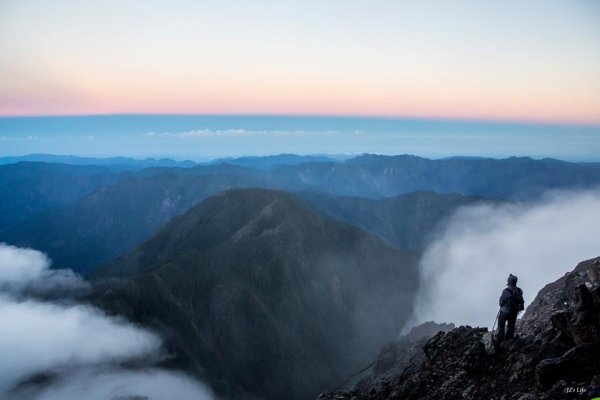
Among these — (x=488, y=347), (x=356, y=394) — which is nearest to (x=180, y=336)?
(x=356, y=394)

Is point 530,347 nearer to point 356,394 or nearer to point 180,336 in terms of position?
point 356,394

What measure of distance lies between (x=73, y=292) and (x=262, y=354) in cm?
8050

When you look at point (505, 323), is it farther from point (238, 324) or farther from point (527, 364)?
point (238, 324)

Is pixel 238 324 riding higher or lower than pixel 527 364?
lower

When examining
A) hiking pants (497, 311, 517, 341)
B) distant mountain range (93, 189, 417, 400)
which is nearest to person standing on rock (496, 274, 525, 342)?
hiking pants (497, 311, 517, 341)

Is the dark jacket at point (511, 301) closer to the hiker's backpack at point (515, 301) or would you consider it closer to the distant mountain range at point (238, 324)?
the hiker's backpack at point (515, 301)

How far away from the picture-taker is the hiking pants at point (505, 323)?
27.0 m

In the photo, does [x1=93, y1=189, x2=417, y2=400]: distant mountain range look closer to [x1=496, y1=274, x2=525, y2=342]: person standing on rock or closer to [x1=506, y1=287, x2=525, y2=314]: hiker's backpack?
[x1=496, y1=274, x2=525, y2=342]: person standing on rock

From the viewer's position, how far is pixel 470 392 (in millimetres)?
27219

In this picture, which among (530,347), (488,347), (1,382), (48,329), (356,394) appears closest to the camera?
(530,347)

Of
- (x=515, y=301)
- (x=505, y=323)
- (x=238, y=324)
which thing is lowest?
(x=238, y=324)

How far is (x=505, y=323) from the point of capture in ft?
93.2

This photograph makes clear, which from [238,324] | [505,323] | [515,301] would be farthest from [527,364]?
[238,324]

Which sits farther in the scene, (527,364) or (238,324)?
(238,324)
